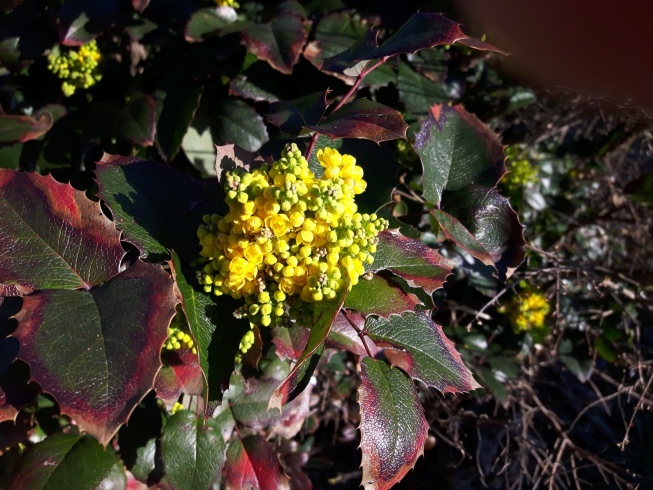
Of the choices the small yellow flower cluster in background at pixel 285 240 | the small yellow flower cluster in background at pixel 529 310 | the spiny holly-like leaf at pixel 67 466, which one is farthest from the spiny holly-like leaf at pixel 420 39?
the small yellow flower cluster in background at pixel 529 310

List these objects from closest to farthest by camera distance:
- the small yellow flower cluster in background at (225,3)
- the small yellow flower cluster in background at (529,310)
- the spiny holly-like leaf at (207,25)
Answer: the spiny holly-like leaf at (207,25) → the small yellow flower cluster in background at (225,3) → the small yellow flower cluster in background at (529,310)

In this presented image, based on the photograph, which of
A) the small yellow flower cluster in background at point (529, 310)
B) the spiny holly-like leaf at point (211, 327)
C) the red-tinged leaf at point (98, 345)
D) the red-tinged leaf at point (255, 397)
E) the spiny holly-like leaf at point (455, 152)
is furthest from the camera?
the small yellow flower cluster in background at point (529, 310)

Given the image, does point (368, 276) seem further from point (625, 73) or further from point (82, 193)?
point (625, 73)

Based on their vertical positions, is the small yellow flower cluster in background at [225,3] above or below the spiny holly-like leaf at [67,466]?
above

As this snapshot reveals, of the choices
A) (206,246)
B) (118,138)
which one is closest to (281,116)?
(206,246)

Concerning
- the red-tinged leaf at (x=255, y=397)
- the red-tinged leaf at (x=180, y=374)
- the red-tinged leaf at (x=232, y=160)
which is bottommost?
the red-tinged leaf at (x=255, y=397)

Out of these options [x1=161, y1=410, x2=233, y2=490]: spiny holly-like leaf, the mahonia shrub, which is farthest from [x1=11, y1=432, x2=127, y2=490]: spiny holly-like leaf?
[x1=161, y1=410, x2=233, y2=490]: spiny holly-like leaf

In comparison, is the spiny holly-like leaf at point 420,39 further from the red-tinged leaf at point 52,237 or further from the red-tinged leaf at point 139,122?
the red-tinged leaf at point 139,122
